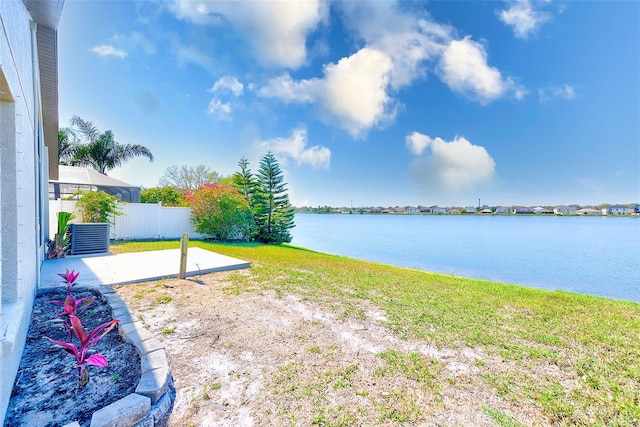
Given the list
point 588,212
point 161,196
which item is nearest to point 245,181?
point 161,196

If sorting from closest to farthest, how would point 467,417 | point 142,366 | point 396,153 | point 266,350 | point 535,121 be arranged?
point 467,417 → point 142,366 → point 266,350 → point 535,121 → point 396,153

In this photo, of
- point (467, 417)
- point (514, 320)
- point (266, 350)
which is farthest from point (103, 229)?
point (514, 320)

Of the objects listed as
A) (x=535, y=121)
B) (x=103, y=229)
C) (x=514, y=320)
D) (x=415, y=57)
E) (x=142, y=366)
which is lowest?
(x=514, y=320)

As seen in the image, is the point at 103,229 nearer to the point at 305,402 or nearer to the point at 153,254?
the point at 153,254

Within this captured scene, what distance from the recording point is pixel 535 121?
19.3 m

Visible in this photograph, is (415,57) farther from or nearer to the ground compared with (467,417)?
farther from the ground

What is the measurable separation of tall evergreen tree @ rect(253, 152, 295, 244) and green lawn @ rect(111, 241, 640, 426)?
33.8 ft

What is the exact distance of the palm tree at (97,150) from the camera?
18.0m

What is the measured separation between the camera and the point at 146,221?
1061 centimetres

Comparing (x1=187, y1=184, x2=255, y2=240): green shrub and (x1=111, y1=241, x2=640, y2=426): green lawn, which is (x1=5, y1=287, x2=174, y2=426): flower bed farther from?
(x1=187, y1=184, x2=255, y2=240): green shrub

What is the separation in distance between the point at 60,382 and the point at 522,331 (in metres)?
4.33

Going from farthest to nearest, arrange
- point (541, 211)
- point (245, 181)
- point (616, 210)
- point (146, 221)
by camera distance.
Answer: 1. point (541, 211)
2. point (616, 210)
3. point (245, 181)
4. point (146, 221)

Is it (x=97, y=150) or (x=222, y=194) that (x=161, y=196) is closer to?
(x=97, y=150)

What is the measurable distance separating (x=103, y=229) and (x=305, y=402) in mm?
7333
